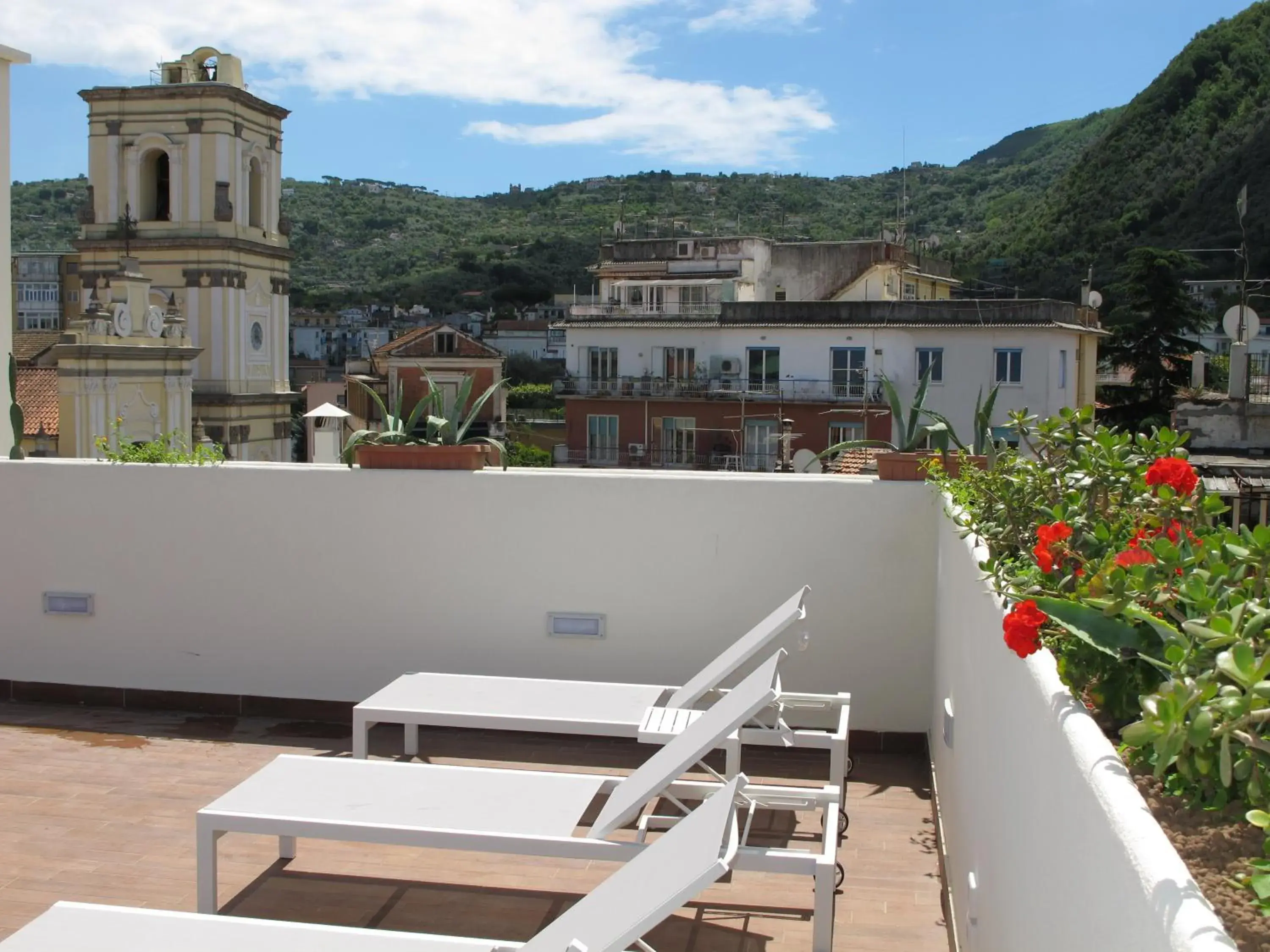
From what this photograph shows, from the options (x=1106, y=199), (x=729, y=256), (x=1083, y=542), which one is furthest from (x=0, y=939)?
(x=1106, y=199)

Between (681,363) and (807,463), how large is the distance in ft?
110

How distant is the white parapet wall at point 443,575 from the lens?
20.2 ft

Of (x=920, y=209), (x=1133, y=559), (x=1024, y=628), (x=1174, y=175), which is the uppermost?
(x=920, y=209)

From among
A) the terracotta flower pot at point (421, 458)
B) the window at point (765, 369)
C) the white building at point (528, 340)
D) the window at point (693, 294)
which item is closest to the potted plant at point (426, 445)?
the terracotta flower pot at point (421, 458)

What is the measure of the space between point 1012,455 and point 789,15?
26.1 m

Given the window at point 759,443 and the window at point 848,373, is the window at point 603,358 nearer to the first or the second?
the window at point 759,443

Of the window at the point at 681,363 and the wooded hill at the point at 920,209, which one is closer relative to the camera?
the window at the point at 681,363

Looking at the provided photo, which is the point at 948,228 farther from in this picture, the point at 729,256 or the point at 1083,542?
the point at 1083,542

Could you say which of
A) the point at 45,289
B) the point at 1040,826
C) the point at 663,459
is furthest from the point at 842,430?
the point at 45,289

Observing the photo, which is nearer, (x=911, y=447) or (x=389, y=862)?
(x=389, y=862)

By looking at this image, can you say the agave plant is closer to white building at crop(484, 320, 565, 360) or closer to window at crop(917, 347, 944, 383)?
window at crop(917, 347, 944, 383)

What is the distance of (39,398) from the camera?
28312 mm

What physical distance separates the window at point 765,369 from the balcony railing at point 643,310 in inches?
111

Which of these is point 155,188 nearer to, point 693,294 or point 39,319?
point 693,294
